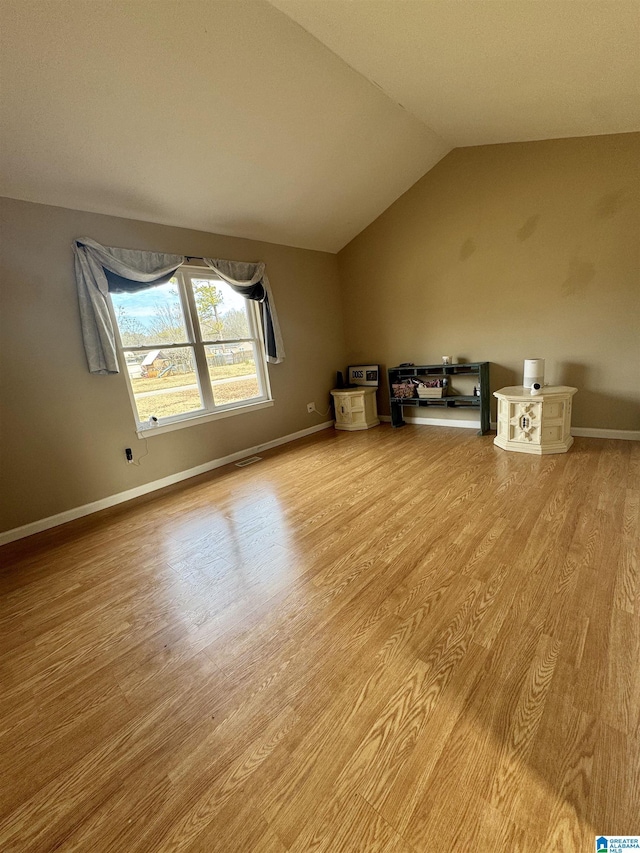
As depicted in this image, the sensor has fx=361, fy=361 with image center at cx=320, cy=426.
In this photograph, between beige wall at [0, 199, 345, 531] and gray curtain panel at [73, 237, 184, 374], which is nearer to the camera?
beige wall at [0, 199, 345, 531]

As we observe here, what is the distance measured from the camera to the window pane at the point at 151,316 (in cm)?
316

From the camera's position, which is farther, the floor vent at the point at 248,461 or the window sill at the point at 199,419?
the floor vent at the point at 248,461

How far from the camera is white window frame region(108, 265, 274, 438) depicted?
325cm

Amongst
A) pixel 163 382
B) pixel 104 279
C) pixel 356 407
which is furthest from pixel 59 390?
pixel 356 407

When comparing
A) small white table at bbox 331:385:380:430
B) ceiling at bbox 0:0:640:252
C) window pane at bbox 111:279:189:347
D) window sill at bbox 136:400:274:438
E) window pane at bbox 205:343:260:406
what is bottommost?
small white table at bbox 331:385:380:430

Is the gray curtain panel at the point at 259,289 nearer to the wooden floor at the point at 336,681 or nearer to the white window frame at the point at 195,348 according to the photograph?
the white window frame at the point at 195,348

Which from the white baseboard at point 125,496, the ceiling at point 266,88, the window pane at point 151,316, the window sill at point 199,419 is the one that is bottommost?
the white baseboard at point 125,496

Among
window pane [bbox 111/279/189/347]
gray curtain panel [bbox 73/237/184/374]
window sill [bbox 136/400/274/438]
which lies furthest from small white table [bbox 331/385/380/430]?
gray curtain panel [bbox 73/237/184/374]

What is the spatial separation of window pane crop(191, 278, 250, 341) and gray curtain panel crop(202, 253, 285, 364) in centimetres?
14

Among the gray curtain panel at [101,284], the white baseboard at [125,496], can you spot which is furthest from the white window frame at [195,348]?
the white baseboard at [125,496]

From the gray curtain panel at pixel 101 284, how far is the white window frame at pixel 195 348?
12cm

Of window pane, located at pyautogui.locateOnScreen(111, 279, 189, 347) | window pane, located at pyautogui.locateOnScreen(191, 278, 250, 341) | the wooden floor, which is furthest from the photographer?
window pane, located at pyautogui.locateOnScreen(191, 278, 250, 341)

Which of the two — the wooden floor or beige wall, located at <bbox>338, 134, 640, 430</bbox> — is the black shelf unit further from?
the wooden floor

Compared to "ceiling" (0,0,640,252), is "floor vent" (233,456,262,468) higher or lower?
lower
